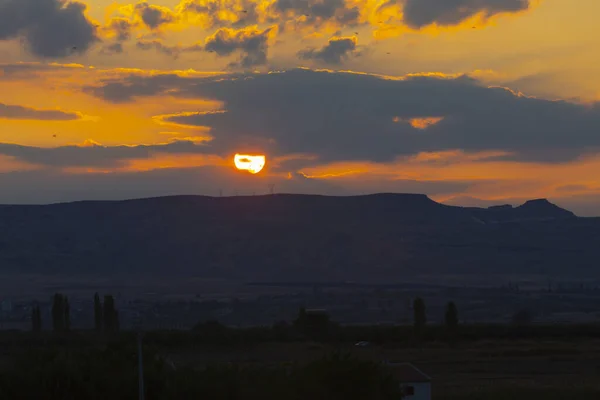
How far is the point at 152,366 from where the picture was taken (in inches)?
1400

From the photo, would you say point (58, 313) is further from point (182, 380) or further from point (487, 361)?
point (182, 380)

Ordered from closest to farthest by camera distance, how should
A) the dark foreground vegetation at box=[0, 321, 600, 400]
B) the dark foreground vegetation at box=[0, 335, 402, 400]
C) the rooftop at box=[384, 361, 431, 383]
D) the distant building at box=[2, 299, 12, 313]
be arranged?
the dark foreground vegetation at box=[0, 335, 402, 400], the dark foreground vegetation at box=[0, 321, 600, 400], the rooftop at box=[384, 361, 431, 383], the distant building at box=[2, 299, 12, 313]

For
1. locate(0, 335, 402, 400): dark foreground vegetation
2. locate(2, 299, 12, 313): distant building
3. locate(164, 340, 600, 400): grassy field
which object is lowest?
locate(164, 340, 600, 400): grassy field

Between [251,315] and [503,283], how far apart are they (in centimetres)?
6367

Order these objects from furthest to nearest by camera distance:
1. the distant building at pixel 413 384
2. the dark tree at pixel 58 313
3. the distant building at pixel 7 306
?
the distant building at pixel 7 306 → the dark tree at pixel 58 313 → the distant building at pixel 413 384

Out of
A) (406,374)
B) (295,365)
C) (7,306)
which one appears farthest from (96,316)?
(7,306)

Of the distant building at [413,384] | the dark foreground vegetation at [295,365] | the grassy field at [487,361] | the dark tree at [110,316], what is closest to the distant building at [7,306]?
the dark foreground vegetation at [295,365]

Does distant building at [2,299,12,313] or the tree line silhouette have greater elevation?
the tree line silhouette

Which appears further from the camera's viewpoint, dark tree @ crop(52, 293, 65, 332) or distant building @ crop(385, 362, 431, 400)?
dark tree @ crop(52, 293, 65, 332)

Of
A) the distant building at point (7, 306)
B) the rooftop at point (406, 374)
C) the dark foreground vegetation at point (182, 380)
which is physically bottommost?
the distant building at point (7, 306)

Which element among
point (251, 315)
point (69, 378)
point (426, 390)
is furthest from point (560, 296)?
point (69, 378)

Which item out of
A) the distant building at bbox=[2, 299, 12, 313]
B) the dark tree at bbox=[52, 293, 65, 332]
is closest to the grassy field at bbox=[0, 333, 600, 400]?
the dark tree at bbox=[52, 293, 65, 332]

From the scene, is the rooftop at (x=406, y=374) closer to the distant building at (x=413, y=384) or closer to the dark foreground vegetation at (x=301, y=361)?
the distant building at (x=413, y=384)

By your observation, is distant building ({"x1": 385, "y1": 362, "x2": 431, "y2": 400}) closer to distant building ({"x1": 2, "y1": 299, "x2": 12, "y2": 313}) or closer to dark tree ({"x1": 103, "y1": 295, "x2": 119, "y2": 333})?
dark tree ({"x1": 103, "y1": 295, "x2": 119, "y2": 333})
